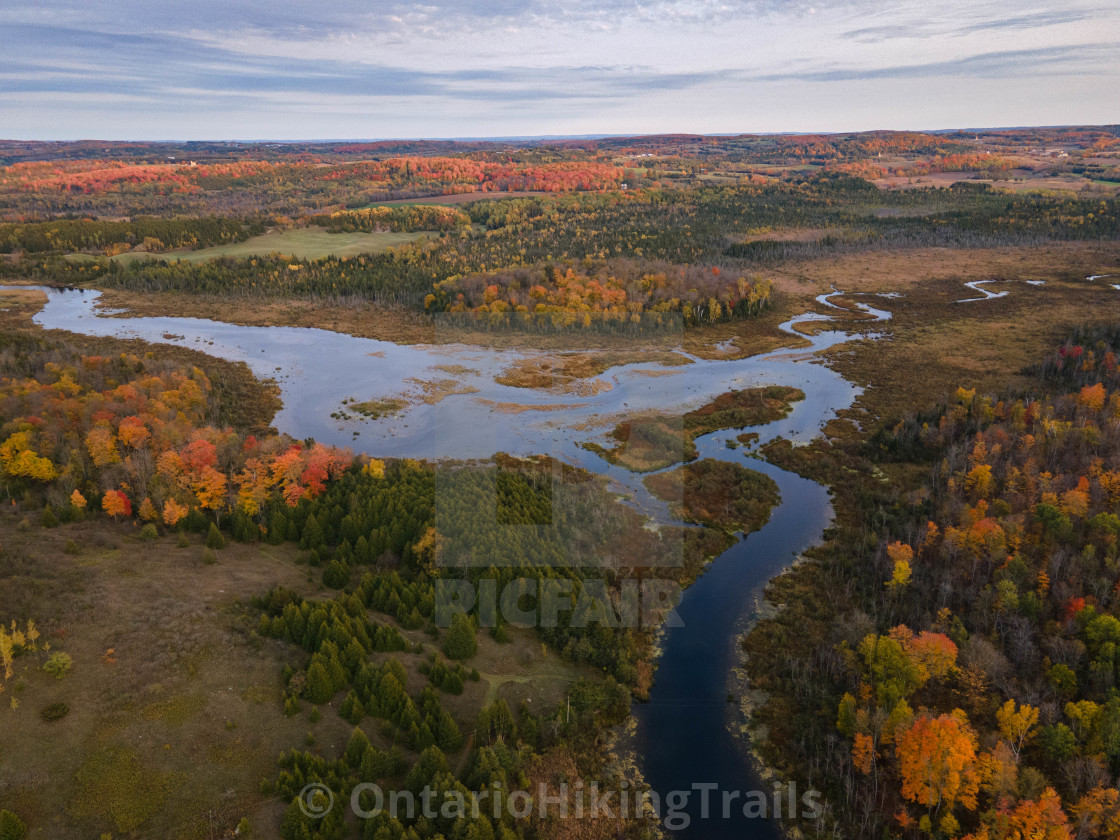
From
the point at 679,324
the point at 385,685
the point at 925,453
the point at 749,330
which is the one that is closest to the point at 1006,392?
the point at 925,453

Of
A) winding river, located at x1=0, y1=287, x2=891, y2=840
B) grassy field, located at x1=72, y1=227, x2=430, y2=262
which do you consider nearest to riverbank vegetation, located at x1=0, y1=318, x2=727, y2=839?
winding river, located at x1=0, y1=287, x2=891, y2=840

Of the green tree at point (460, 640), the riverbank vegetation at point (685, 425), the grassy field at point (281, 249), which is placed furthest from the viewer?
the grassy field at point (281, 249)

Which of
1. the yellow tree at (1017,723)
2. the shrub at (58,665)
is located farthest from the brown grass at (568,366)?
the yellow tree at (1017,723)

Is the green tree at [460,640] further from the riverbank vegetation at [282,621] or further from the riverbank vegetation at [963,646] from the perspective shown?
the riverbank vegetation at [963,646]

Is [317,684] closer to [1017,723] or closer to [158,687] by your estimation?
[158,687]

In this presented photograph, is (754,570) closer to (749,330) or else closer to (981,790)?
(981,790)

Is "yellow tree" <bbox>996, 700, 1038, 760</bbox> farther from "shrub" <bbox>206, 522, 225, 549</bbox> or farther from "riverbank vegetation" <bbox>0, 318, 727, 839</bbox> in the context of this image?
"shrub" <bbox>206, 522, 225, 549</bbox>
